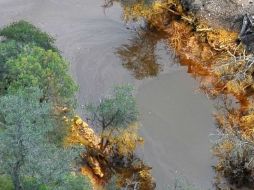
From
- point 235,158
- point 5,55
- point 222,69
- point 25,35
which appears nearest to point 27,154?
point 5,55

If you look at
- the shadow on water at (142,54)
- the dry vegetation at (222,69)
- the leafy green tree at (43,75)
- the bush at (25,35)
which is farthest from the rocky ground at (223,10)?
the leafy green tree at (43,75)

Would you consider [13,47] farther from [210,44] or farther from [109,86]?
[210,44]

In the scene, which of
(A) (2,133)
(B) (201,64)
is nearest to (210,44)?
(B) (201,64)

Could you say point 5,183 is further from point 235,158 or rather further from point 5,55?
point 235,158

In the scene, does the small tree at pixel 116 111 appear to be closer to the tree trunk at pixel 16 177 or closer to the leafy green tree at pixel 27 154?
the leafy green tree at pixel 27 154

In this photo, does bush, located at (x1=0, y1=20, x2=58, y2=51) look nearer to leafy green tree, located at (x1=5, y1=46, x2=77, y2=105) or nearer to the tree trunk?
leafy green tree, located at (x1=5, y1=46, x2=77, y2=105)

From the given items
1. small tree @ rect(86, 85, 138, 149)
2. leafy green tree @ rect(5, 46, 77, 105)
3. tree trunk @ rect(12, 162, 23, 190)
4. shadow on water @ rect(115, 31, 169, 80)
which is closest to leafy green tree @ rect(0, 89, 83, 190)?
tree trunk @ rect(12, 162, 23, 190)
